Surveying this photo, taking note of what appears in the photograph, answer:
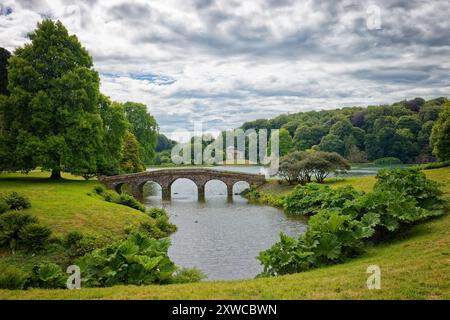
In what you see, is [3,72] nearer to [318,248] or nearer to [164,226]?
[164,226]

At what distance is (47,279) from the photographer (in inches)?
512

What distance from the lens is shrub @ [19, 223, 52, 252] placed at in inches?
719

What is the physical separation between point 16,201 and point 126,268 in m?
13.0

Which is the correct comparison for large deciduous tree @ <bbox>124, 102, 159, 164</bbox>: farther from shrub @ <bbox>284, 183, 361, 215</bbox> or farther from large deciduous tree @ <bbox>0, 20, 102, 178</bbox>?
shrub @ <bbox>284, 183, 361, 215</bbox>

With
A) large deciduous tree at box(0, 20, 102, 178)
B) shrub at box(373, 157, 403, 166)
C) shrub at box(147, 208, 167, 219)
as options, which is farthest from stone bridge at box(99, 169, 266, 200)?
shrub at box(373, 157, 403, 166)

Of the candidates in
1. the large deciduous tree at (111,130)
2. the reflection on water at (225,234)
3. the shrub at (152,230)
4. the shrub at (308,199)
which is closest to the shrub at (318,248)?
the reflection on water at (225,234)

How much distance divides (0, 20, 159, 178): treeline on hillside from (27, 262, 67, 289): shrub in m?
23.5

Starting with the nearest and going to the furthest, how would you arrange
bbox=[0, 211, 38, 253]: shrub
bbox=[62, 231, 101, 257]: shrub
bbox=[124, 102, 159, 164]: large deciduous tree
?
1. bbox=[0, 211, 38, 253]: shrub
2. bbox=[62, 231, 101, 257]: shrub
3. bbox=[124, 102, 159, 164]: large deciduous tree

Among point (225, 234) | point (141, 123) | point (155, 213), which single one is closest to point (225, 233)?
point (225, 234)

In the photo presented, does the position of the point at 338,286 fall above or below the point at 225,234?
above

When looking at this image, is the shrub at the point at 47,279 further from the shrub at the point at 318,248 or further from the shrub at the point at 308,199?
the shrub at the point at 308,199

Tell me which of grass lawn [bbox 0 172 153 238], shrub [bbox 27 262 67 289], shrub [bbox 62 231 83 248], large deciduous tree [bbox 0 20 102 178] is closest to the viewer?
shrub [bbox 27 262 67 289]
